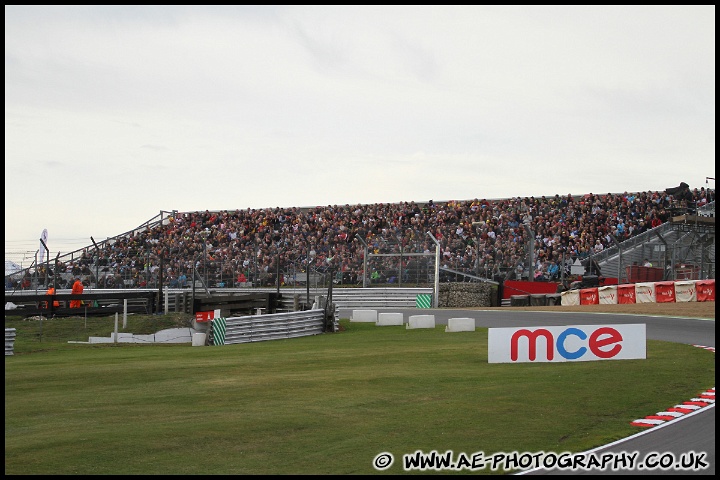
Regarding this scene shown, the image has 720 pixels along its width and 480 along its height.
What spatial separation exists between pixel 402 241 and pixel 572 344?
19.2m

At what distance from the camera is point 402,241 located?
113 feet

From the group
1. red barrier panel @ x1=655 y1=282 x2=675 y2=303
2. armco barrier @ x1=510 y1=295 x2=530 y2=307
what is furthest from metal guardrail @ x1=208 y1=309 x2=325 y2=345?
red barrier panel @ x1=655 y1=282 x2=675 y2=303

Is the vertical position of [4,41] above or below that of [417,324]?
above

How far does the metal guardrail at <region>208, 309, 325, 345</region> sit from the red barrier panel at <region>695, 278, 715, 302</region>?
1347 cm

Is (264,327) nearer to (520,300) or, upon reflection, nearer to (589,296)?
(520,300)

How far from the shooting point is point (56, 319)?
89.8 ft

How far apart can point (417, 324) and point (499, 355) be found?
33.1 feet

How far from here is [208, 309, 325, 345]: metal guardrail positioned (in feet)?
76.9

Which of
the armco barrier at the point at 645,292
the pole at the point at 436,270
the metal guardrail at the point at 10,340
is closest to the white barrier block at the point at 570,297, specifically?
the armco barrier at the point at 645,292

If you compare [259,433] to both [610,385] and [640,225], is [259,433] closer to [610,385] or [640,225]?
[610,385]

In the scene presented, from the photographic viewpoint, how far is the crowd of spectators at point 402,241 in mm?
Answer: 34906

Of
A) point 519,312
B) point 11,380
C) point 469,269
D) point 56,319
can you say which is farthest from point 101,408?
point 469,269

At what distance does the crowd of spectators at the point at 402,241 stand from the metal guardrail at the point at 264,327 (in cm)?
549

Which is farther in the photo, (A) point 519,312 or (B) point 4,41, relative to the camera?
(A) point 519,312
